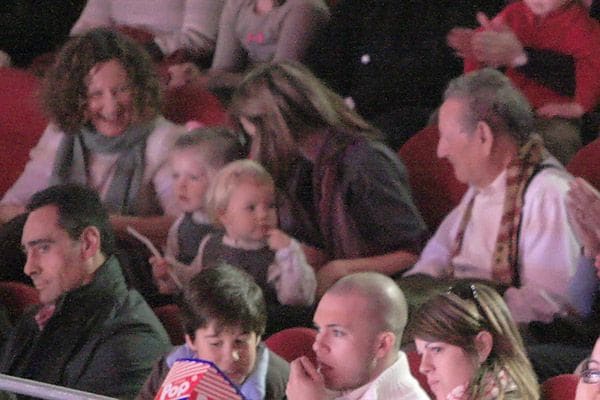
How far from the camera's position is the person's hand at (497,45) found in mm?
4078

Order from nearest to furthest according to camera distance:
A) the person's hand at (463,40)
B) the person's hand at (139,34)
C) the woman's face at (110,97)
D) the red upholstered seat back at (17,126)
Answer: the person's hand at (463,40)
the woman's face at (110,97)
the red upholstered seat back at (17,126)
the person's hand at (139,34)

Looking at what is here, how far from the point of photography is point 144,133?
14.0 feet

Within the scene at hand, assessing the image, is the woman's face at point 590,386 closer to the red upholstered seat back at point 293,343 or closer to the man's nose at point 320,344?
the man's nose at point 320,344

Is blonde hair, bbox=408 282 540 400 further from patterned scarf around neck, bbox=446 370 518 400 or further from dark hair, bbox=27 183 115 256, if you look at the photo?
dark hair, bbox=27 183 115 256

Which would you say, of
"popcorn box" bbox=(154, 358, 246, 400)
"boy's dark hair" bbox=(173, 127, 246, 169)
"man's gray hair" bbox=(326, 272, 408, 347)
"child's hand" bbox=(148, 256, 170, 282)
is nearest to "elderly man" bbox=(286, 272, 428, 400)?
"man's gray hair" bbox=(326, 272, 408, 347)

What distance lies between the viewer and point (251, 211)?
3.72 metres

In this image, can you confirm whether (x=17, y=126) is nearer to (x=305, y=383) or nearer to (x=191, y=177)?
(x=191, y=177)

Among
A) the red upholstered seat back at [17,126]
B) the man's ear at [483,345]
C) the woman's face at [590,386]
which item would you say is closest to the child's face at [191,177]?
the red upholstered seat back at [17,126]

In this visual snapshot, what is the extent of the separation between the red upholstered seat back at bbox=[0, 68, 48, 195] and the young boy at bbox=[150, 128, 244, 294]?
2.66 feet

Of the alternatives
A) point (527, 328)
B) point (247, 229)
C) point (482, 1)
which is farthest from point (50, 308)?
point (482, 1)

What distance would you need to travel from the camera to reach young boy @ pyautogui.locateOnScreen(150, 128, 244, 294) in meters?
3.99

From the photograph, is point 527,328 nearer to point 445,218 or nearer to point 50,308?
point 445,218

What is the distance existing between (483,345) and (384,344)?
0.18 m

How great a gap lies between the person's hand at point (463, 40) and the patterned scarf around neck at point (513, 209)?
65 cm
